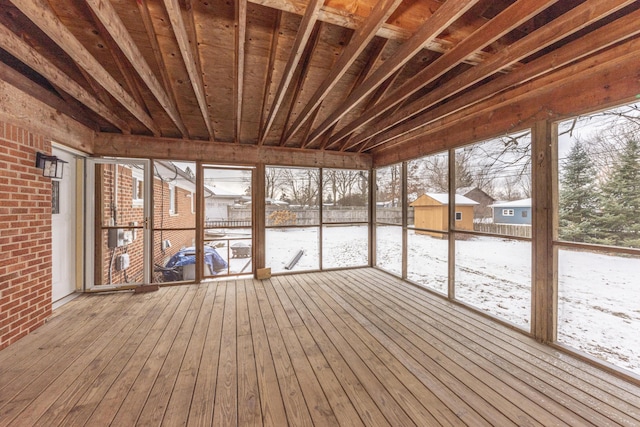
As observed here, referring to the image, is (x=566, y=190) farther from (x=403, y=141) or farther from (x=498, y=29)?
(x=403, y=141)

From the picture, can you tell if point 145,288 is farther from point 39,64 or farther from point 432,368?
point 432,368

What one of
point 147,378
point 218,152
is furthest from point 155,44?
point 147,378

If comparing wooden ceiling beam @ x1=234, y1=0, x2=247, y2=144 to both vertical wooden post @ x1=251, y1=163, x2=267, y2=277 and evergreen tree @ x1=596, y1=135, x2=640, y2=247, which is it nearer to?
vertical wooden post @ x1=251, y1=163, x2=267, y2=277

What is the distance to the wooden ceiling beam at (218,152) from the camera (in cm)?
427

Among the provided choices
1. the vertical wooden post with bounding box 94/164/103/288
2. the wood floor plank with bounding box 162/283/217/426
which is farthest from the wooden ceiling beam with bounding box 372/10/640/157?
the vertical wooden post with bounding box 94/164/103/288

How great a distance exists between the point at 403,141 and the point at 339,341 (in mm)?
3775

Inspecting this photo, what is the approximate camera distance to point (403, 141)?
15.6 feet

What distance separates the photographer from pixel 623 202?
2170mm

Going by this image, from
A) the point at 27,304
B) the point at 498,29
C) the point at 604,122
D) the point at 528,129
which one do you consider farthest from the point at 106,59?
the point at 604,122

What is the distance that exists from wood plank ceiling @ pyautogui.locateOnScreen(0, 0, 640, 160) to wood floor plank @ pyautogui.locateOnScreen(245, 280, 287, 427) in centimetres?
274

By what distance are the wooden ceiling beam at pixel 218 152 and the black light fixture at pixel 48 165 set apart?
1169 mm

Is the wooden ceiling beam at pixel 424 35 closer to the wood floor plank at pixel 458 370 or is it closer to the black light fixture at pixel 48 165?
the wood floor plank at pixel 458 370

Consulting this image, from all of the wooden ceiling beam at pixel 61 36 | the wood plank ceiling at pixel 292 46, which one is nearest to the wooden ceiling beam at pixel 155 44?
the wood plank ceiling at pixel 292 46

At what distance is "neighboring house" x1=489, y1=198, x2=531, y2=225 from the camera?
115 inches
